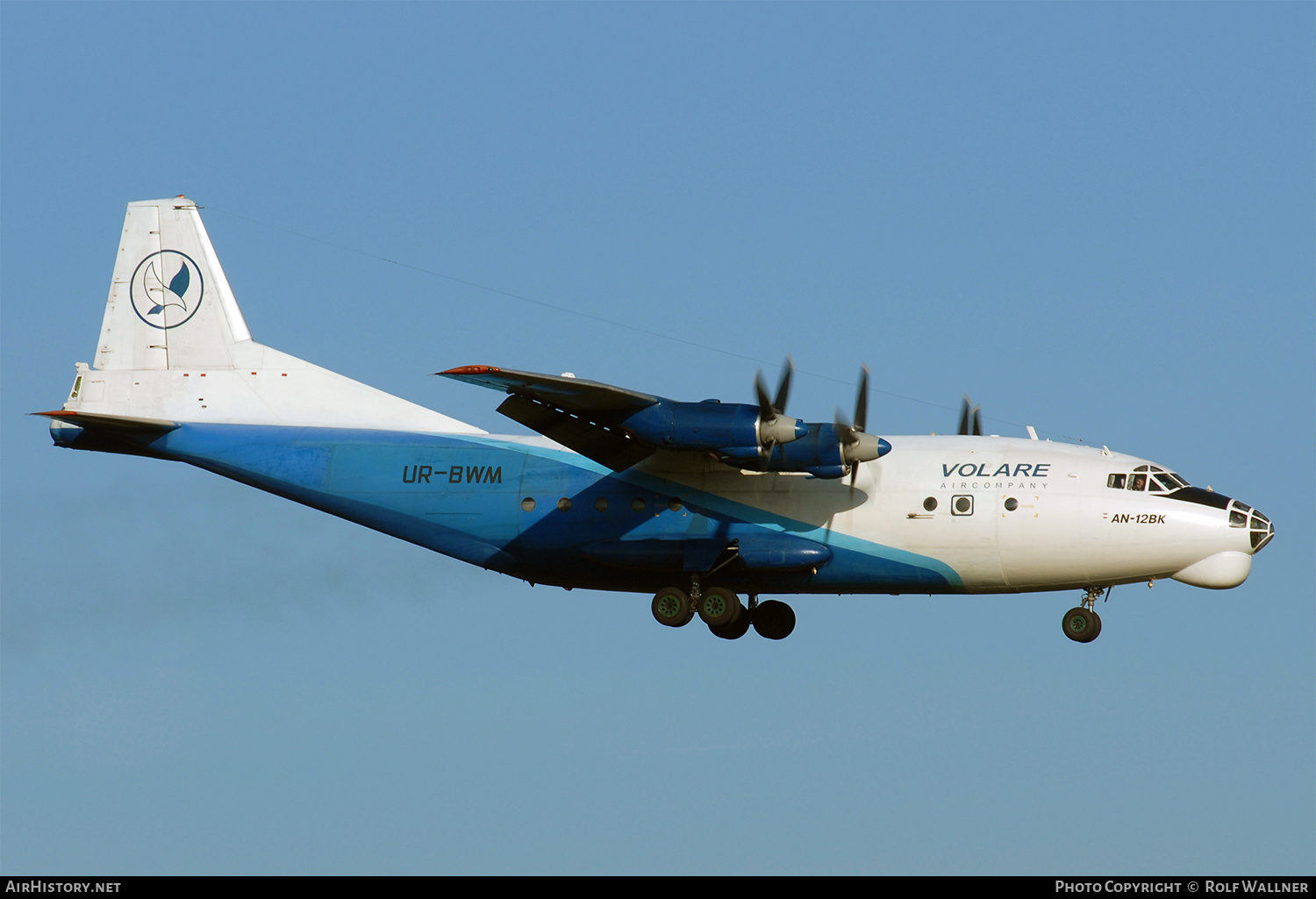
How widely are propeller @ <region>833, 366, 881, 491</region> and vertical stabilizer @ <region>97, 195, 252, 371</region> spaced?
36.7ft

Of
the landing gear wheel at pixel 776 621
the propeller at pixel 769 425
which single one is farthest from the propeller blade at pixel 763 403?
the landing gear wheel at pixel 776 621

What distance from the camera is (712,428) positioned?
23984 millimetres

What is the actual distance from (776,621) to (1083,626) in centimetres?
507

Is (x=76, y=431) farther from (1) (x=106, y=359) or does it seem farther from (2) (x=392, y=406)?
(2) (x=392, y=406)

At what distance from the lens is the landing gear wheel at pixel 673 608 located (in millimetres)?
25719

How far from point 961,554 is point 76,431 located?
1484 centimetres

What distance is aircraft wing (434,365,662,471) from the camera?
23484mm

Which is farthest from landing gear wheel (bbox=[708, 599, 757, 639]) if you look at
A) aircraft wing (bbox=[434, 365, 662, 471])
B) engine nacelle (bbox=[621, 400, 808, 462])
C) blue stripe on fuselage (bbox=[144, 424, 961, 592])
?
engine nacelle (bbox=[621, 400, 808, 462])

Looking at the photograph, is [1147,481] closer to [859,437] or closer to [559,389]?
[859,437]

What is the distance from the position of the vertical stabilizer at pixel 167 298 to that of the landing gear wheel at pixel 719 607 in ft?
31.8

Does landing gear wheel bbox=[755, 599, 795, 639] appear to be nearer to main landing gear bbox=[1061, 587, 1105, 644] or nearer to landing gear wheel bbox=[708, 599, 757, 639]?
landing gear wheel bbox=[708, 599, 757, 639]

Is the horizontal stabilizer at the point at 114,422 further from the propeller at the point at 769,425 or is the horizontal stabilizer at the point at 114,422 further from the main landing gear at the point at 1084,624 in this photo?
the main landing gear at the point at 1084,624
